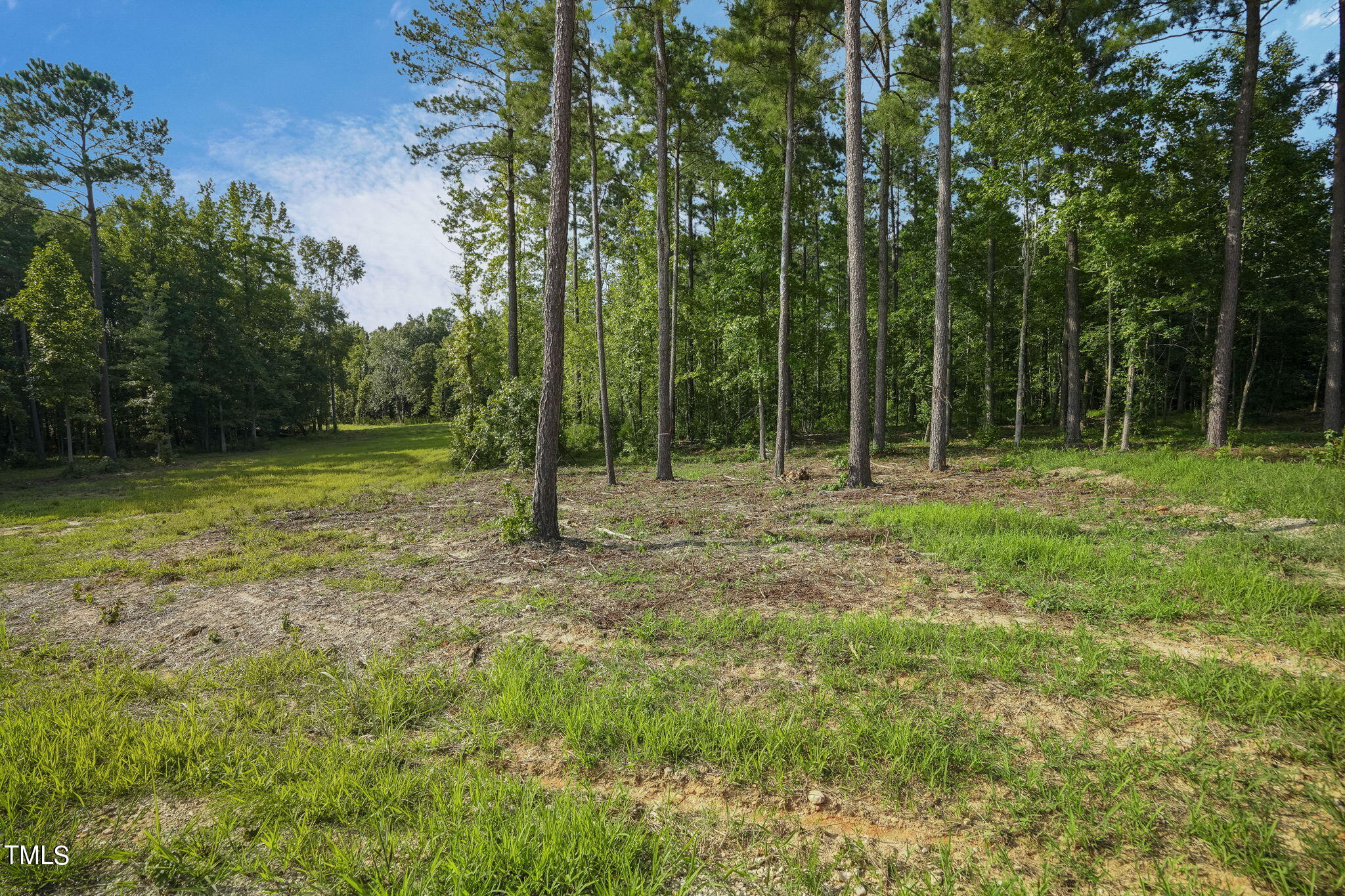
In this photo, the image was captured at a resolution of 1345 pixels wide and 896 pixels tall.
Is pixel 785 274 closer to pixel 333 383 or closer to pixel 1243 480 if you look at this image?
pixel 1243 480

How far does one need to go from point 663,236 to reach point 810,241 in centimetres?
1142

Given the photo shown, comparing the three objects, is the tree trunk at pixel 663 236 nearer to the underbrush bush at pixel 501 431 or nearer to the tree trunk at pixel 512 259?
the underbrush bush at pixel 501 431

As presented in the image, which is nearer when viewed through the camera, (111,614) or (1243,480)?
(111,614)

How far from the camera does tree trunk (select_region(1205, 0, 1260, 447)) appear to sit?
13.2 m

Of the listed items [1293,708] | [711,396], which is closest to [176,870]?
[1293,708]

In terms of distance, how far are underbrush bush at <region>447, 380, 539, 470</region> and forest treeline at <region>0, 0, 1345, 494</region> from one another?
125 mm

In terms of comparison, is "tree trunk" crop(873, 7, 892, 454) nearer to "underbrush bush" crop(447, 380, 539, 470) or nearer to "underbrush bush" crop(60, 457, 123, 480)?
"underbrush bush" crop(447, 380, 539, 470)

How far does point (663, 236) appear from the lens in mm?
14148

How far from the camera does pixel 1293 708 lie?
3189mm

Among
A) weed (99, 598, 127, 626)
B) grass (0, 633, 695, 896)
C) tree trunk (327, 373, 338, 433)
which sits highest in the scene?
tree trunk (327, 373, 338, 433)

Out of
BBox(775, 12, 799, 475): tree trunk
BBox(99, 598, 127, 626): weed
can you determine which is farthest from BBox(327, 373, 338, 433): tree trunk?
BBox(99, 598, 127, 626): weed

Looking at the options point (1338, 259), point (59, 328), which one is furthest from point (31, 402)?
point (1338, 259)

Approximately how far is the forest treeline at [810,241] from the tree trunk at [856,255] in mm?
84

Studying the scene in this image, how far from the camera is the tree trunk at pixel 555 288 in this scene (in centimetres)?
779
